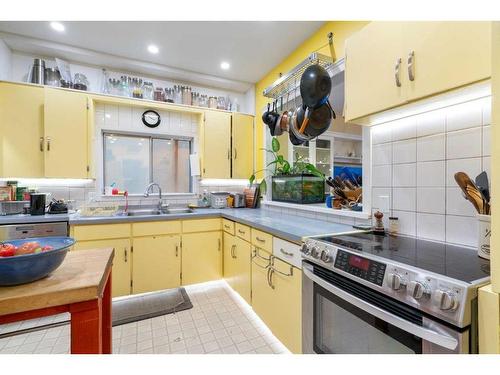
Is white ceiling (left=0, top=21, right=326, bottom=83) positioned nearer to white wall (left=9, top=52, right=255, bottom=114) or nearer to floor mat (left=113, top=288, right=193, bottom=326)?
white wall (left=9, top=52, right=255, bottom=114)

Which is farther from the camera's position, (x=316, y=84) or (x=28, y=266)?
(x=316, y=84)

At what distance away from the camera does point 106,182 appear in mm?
2926

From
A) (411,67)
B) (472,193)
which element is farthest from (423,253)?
(411,67)

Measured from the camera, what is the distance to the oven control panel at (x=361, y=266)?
0.94 metres

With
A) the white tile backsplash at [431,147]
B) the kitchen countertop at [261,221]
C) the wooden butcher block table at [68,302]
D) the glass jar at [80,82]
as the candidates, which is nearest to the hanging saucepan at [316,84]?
the white tile backsplash at [431,147]

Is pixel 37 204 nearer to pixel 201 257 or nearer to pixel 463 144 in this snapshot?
pixel 201 257

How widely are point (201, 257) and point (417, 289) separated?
2.19 meters

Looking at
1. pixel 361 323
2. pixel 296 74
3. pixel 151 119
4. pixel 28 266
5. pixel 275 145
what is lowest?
pixel 361 323

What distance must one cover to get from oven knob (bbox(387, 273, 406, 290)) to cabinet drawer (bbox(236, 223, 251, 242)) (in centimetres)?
133

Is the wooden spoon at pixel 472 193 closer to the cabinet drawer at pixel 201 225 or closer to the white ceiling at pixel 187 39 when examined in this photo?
the white ceiling at pixel 187 39

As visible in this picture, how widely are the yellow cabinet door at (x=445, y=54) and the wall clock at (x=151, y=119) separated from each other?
274cm

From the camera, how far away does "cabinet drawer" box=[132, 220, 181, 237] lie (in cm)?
237

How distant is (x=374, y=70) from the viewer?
1298 mm
